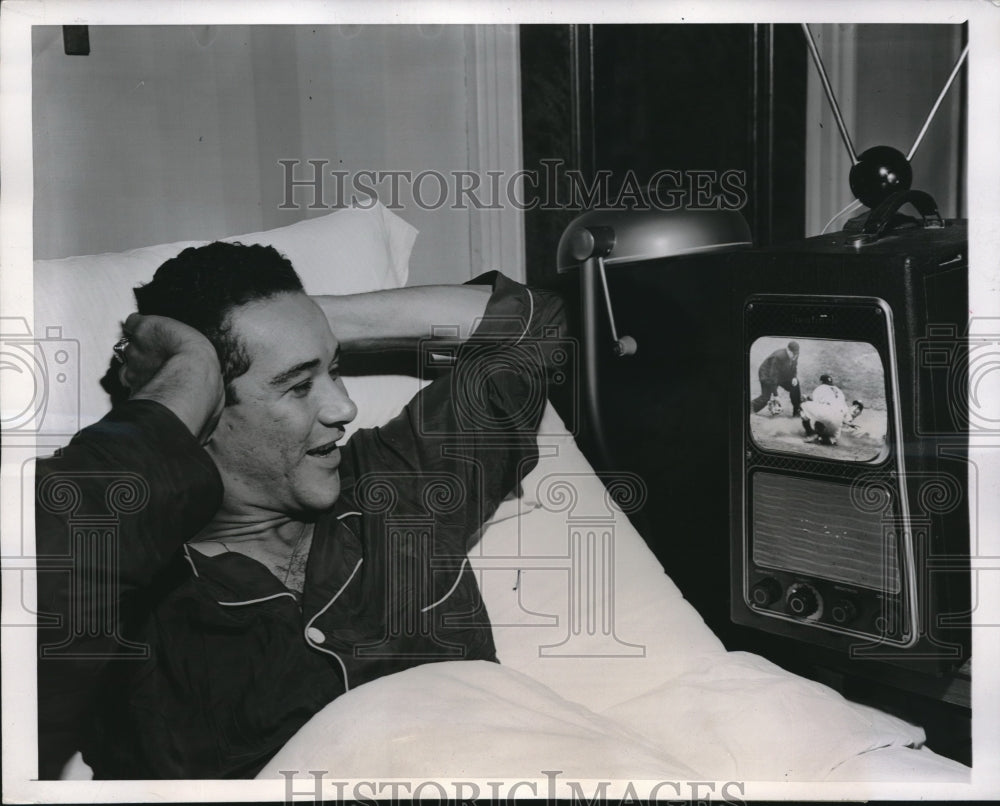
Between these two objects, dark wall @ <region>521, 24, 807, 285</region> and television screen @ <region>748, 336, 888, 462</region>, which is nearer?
television screen @ <region>748, 336, 888, 462</region>

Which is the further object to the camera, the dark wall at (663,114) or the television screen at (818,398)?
the dark wall at (663,114)

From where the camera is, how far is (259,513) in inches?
48.7

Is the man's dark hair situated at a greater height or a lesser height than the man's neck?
greater

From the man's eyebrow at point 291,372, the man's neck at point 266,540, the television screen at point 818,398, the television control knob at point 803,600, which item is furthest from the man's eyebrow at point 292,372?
the television control knob at point 803,600

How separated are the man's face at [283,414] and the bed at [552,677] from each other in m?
0.04

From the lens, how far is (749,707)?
49.5 inches

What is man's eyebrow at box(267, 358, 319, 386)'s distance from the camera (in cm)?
122

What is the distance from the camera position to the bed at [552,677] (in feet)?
4.06

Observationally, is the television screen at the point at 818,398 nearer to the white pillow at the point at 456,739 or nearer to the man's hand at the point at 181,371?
the white pillow at the point at 456,739

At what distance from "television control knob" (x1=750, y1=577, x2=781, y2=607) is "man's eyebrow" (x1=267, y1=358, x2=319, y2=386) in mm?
629

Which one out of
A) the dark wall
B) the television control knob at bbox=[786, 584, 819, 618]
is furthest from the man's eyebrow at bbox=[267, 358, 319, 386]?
the television control knob at bbox=[786, 584, 819, 618]

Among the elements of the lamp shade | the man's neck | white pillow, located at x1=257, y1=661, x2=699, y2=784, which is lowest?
white pillow, located at x1=257, y1=661, x2=699, y2=784

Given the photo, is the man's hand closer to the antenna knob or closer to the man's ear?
the man's ear

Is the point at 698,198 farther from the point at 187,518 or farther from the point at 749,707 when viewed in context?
A: the point at 187,518
